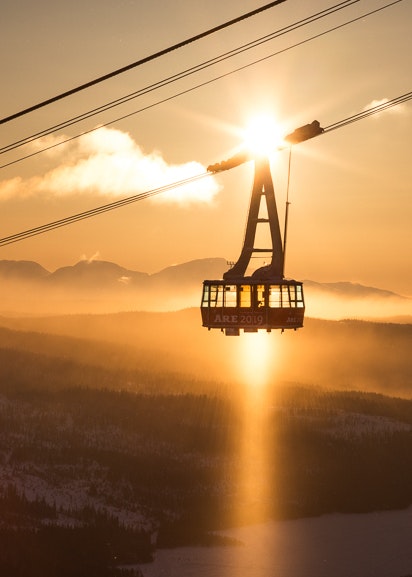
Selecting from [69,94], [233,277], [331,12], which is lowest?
[69,94]

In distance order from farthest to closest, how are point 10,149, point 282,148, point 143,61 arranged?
point 282,148 < point 10,149 < point 143,61

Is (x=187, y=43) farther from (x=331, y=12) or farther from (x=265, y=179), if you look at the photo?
(x=265, y=179)

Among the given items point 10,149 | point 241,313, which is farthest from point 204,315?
point 10,149
